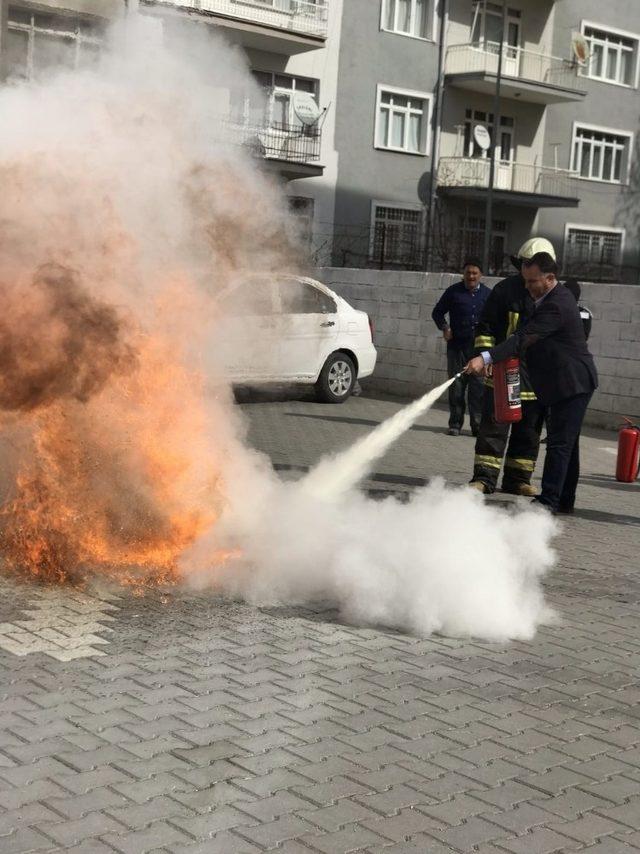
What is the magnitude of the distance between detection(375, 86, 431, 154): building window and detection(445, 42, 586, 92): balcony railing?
147cm

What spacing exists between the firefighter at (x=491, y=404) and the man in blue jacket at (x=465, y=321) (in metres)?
3.42

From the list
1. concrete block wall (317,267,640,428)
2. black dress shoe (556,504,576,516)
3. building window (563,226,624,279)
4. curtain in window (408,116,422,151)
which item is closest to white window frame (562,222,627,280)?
building window (563,226,624,279)

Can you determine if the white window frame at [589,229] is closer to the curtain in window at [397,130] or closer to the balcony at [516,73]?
the balcony at [516,73]

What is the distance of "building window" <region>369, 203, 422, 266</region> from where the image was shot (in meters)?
33.3

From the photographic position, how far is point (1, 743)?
416cm

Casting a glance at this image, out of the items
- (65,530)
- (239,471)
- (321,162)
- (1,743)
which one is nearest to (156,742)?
(1,743)

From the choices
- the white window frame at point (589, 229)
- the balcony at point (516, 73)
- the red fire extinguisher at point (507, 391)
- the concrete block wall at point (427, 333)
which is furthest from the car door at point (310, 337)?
the white window frame at point (589, 229)

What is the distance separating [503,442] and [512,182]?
30.2m

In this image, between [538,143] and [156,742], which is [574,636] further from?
[538,143]

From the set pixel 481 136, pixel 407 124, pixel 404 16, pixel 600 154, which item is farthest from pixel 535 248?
pixel 600 154

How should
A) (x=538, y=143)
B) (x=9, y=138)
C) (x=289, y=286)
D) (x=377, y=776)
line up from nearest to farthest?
(x=377, y=776) → (x=9, y=138) → (x=289, y=286) → (x=538, y=143)

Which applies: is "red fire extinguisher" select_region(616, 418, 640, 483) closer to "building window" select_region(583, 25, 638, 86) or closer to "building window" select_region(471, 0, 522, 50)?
"building window" select_region(471, 0, 522, 50)

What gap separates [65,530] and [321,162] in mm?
27686

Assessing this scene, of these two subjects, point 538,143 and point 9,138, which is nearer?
point 9,138
